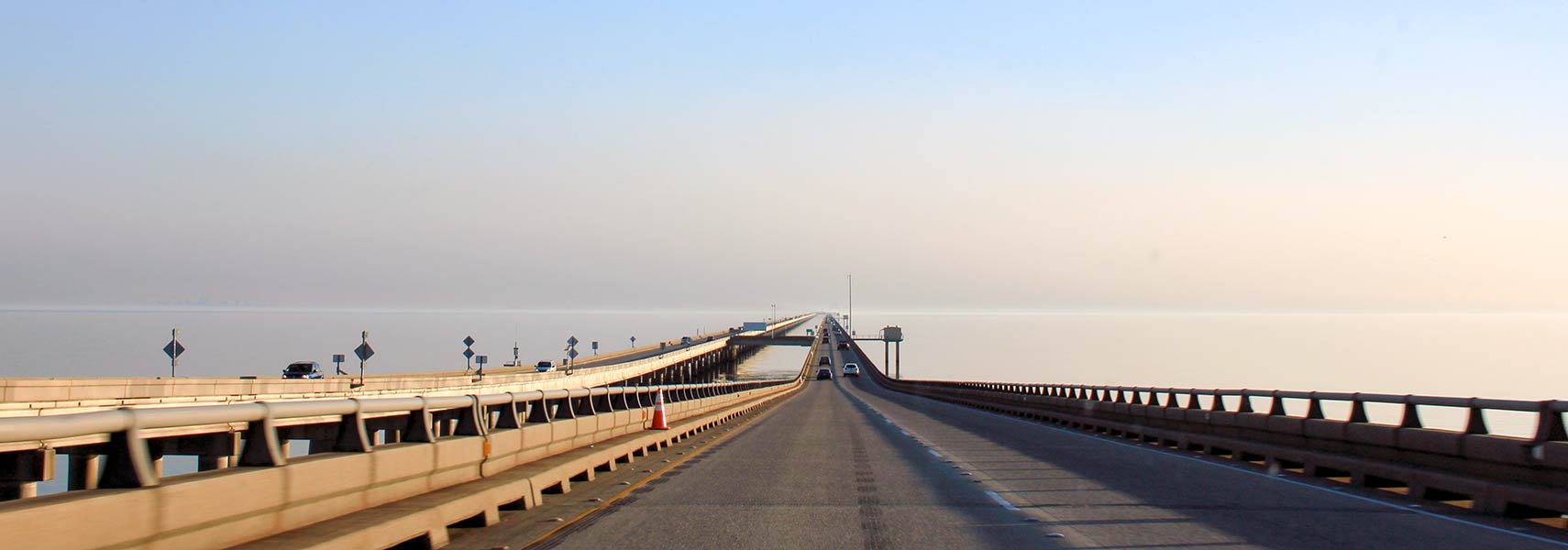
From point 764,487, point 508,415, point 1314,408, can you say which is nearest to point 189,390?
point 508,415

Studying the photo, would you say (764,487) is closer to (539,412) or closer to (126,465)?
(539,412)

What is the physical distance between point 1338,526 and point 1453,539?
1.16 meters

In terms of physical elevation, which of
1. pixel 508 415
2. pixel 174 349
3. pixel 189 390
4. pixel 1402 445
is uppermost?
pixel 174 349

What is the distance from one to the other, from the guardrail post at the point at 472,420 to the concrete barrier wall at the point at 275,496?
0.14m

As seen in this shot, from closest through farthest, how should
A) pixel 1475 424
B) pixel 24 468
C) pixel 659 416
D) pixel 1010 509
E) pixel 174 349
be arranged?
pixel 1010 509
pixel 1475 424
pixel 24 468
pixel 659 416
pixel 174 349

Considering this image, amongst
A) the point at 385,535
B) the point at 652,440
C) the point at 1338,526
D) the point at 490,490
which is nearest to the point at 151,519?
the point at 385,535

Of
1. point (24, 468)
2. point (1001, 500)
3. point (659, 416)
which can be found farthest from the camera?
point (659, 416)

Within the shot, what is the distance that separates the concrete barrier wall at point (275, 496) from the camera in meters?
6.28

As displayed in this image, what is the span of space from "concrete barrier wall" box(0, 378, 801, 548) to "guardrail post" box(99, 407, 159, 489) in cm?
12

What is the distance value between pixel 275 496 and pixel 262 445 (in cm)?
36

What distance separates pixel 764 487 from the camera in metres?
17.0

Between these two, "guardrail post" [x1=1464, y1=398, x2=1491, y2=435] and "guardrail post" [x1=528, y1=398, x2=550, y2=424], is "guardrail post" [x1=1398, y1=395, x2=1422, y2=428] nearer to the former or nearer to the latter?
"guardrail post" [x1=1464, y1=398, x2=1491, y2=435]

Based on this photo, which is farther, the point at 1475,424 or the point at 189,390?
the point at 189,390

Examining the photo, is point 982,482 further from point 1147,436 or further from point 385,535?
point 1147,436
